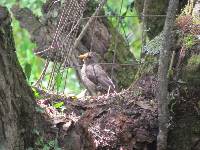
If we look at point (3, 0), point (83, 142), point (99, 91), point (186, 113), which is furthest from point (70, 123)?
point (3, 0)

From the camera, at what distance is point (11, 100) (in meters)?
3.79

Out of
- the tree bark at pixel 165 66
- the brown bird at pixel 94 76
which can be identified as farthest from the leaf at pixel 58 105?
the brown bird at pixel 94 76

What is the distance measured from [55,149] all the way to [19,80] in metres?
0.66

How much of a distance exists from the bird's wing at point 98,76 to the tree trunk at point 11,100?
3156 mm

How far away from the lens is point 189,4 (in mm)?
5414

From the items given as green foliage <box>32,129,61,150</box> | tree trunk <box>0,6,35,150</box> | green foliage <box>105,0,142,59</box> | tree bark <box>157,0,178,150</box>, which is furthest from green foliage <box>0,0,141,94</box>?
tree bark <box>157,0,178,150</box>

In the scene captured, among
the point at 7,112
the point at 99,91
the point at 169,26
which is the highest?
the point at 169,26

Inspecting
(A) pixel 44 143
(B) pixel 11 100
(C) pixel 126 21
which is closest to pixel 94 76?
(C) pixel 126 21

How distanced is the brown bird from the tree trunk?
3073mm

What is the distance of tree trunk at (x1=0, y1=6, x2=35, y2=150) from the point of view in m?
3.71

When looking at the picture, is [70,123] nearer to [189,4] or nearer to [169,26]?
[169,26]

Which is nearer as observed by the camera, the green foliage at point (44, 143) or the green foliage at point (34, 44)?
the green foliage at point (44, 143)

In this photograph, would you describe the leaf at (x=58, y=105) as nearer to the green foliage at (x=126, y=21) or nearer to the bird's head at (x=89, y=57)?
the green foliage at (x=126, y=21)

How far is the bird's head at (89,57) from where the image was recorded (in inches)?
282
